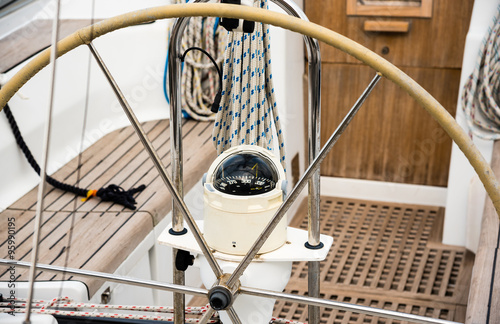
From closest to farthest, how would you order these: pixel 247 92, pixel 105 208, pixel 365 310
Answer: pixel 365 310 → pixel 247 92 → pixel 105 208

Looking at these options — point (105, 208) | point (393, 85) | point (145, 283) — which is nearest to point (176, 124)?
point (145, 283)

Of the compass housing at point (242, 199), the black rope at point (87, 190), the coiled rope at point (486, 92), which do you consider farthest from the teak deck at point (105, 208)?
the coiled rope at point (486, 92)

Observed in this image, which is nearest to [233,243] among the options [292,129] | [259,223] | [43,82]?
[259,223]

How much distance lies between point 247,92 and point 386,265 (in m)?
1.47

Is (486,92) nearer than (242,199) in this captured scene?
No

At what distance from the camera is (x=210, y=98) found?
271cm

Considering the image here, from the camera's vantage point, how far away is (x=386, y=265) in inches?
98.7

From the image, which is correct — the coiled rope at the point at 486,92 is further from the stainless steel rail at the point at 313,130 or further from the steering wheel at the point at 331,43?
the steering wheel at the point at 331,43

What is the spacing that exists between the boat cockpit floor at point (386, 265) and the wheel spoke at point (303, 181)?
1293 millimetres

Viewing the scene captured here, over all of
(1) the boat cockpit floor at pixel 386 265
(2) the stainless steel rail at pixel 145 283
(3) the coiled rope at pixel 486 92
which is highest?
(2) the stainless steel rail at pixel 145 283

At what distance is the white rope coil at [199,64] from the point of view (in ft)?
8.50

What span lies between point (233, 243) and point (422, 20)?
6.29 ft

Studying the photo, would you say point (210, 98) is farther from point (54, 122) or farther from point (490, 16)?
point (490, 16)

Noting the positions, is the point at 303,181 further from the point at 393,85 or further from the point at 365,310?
the point at 393,85
